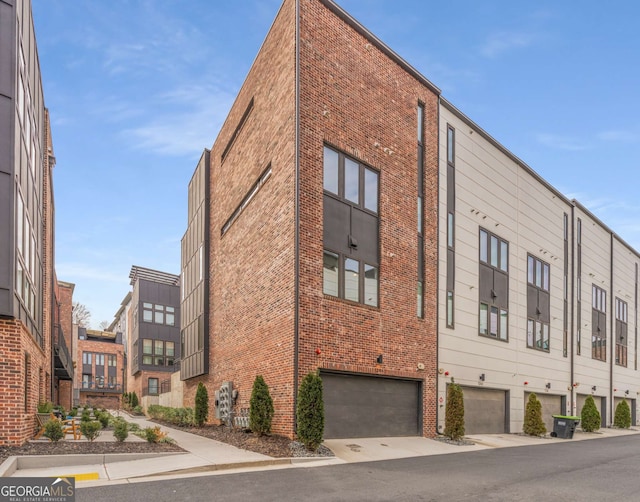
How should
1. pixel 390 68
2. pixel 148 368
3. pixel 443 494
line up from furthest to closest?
pixel 148 368, pixel 390 68, pixel 443 494

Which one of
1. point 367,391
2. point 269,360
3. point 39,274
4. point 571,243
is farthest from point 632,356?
point 39,274

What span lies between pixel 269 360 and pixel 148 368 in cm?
3221

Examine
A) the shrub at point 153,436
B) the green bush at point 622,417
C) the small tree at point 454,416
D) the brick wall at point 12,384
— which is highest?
the brick wall at point 12,384

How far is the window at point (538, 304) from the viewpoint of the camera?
85.0 ft

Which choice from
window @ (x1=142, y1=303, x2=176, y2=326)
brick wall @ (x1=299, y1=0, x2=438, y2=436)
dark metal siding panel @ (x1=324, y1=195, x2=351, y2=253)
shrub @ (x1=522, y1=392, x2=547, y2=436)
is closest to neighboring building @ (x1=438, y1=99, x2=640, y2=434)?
shrub @ (x1=522, y1=392, x2=547, y2=436)

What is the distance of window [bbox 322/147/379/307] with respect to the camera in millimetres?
16578

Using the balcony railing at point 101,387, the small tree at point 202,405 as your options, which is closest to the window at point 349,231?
the small tree at point 202,405

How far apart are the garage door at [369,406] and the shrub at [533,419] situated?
7.57 meters

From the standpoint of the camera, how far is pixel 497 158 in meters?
25.0

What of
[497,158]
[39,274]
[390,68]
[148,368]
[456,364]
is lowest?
[148,368]

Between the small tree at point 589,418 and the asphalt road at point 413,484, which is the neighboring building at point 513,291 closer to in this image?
the small tree at point 589,418

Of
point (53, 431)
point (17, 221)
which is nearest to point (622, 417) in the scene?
point (53, 431)

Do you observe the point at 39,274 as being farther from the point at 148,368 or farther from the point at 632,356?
the point at 632,356

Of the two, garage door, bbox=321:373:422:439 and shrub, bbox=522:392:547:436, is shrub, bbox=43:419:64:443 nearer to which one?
garage door, bbox=321:373:422:439
